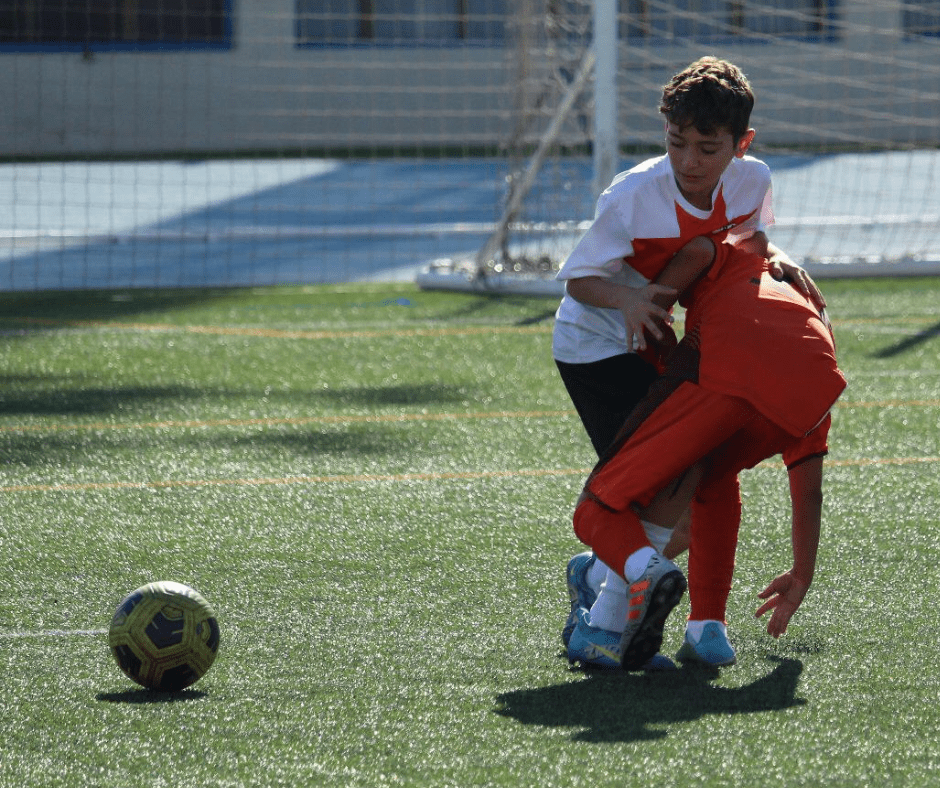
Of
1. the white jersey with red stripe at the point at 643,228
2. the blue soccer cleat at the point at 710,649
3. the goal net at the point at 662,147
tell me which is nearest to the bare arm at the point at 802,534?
the blue soccer cleat at the point at 710,649

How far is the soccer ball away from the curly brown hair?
144 centimetres

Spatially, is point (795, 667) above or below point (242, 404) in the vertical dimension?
above

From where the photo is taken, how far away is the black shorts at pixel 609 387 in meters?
3.38

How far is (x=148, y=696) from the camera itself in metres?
3.04

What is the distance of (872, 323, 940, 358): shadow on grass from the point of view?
25.2 ft

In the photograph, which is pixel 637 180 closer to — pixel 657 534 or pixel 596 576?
pixel 657 534

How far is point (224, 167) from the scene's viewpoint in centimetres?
2084

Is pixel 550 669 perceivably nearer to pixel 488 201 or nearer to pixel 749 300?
pixel 749 300

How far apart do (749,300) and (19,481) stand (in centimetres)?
293

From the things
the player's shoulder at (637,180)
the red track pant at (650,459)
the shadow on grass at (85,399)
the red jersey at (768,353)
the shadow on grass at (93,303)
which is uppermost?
the player's shoulder at (637,180)

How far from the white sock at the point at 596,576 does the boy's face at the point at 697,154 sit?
87 centimetres

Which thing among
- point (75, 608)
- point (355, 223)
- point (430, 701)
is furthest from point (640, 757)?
point (355, 223)

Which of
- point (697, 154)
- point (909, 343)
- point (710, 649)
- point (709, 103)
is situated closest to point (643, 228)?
point (697, 154)

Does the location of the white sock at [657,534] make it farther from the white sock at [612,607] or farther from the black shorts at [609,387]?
the black shorts at [609,387]
